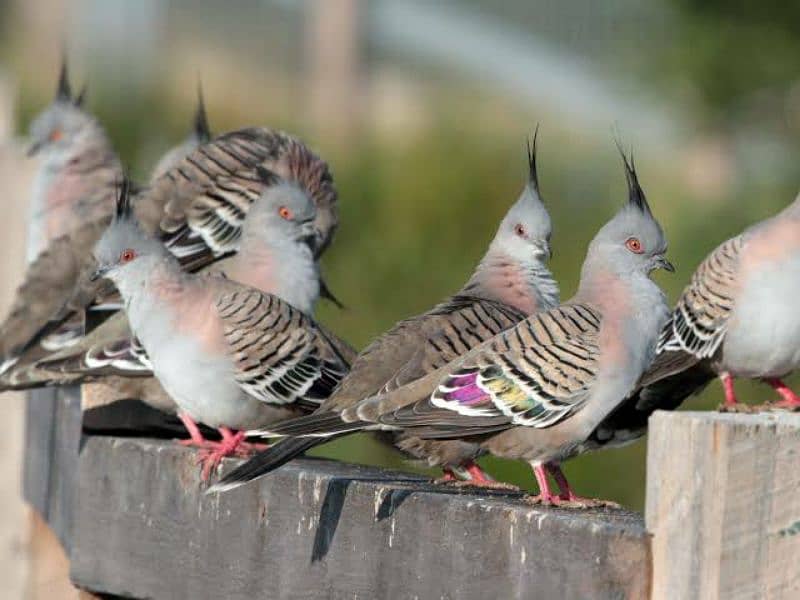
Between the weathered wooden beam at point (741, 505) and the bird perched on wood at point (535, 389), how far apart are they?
1515 millimetres

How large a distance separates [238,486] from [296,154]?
299cm

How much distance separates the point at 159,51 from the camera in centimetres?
1836

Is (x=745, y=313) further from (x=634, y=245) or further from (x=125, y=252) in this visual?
(x=125, y=252)

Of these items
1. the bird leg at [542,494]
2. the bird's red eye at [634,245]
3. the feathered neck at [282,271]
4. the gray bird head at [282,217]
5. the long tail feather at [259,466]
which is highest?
the bird's red eye at [634,245]

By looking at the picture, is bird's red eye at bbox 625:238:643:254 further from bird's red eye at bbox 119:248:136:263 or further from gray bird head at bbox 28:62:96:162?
gray bird head at bbox 28:62:96:162

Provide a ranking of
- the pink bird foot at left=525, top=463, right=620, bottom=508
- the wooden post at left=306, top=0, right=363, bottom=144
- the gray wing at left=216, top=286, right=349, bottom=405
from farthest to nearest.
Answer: the wooden post at left=306, top=0, right=363, bottom=144, the gray wing at left=216, top=286, right=349, bottom=405, the pink bird foot at left=525, top=463, right=620, bottom=508

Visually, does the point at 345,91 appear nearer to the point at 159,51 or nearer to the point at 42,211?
the point at 159,51

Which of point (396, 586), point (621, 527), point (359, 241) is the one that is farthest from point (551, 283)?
point (359, 241)

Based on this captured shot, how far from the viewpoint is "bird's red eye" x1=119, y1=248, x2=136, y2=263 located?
205 inches

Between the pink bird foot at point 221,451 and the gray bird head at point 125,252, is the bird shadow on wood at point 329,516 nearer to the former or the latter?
the pink bird foot at point 221,451

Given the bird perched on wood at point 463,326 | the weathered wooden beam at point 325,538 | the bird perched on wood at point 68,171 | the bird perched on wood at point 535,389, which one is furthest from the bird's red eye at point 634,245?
the bird perched on wood at point 68,171

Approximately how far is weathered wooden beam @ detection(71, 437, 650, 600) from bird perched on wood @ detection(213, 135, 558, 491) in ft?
0.73

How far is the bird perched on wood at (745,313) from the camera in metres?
4.65

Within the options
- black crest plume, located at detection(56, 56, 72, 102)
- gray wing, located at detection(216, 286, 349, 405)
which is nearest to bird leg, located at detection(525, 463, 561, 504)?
gray wing, located at detection(216, 286, 349, 405)
